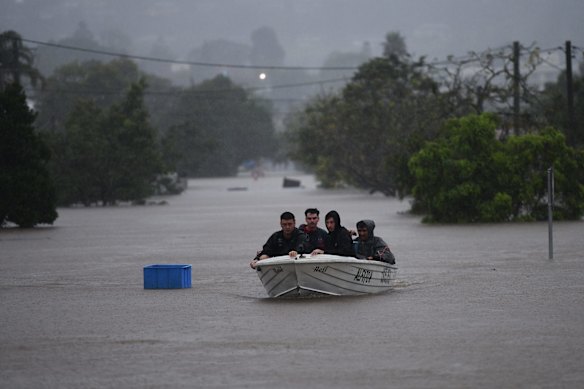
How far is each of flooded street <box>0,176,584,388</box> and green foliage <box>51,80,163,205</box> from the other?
108ft

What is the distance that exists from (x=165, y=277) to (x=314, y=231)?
3580 mm

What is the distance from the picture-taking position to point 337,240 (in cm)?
2042

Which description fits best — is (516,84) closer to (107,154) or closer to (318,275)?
(107,154)

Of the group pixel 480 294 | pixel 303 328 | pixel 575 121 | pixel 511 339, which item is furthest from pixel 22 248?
pixel 575 121

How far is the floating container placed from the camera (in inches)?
901

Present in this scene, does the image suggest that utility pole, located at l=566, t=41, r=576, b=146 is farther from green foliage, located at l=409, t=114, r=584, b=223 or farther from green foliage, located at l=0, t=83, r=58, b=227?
green foliage, located at l=0, t=83, r=58, b=227

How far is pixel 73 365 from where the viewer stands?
45.4 ft

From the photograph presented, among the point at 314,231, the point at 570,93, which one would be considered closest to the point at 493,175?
the point at 570,93

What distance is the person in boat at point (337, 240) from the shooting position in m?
20.4

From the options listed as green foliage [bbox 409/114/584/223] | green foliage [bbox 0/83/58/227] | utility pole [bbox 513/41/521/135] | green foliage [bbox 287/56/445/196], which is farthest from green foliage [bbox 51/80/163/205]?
green foliage [bbox 409/114/584/223]

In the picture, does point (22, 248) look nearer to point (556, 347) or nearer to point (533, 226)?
point (533, 226)

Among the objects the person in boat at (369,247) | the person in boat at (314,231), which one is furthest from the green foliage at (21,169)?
the person in boat at (314,231)

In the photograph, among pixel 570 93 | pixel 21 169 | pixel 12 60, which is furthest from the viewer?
pixel 12 60

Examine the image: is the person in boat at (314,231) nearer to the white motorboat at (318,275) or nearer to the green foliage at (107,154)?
the white motorboat at (318,275)
